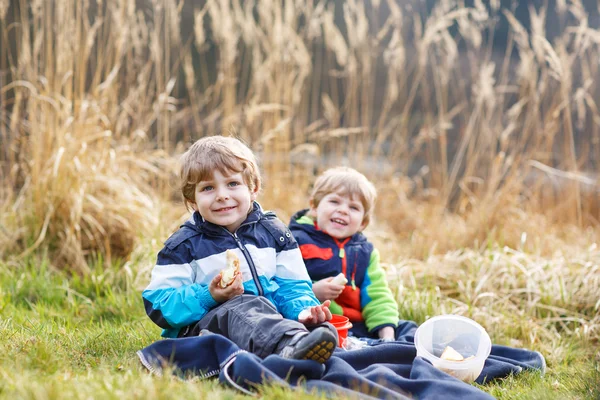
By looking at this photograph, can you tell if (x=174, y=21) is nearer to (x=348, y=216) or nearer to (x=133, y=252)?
(x=133, y=252)

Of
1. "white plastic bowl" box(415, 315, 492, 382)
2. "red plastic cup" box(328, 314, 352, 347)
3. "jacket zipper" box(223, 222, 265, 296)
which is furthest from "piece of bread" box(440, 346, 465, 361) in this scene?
"jacket zipper" box(223, 222, 265, 296)

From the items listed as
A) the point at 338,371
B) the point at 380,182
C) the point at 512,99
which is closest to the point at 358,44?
the point at 380,182

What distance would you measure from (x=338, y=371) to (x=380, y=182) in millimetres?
4107

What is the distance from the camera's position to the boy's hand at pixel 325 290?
145 inches

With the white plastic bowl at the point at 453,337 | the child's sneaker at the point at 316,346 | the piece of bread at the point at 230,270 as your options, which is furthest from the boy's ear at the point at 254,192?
the white plastic bowl at the point at 453,337

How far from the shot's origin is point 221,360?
9.40 ft

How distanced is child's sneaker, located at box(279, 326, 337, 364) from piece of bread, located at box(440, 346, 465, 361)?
31.8 inches

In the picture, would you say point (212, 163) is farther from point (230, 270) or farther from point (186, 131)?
point (186, 131)

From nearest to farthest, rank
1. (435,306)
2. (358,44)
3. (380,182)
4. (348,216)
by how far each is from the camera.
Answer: (348,216) → (435,306) → (358,44) → (380,182)

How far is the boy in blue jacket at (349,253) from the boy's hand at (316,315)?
765 mm

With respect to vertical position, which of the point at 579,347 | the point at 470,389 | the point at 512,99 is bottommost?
the point at 579,347

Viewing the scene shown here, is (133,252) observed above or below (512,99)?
below

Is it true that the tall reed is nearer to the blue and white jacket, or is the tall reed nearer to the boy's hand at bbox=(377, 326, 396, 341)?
the blue and white jacket

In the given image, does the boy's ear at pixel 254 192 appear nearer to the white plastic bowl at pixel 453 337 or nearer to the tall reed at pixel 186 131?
the tall reed at pixel 186 131
